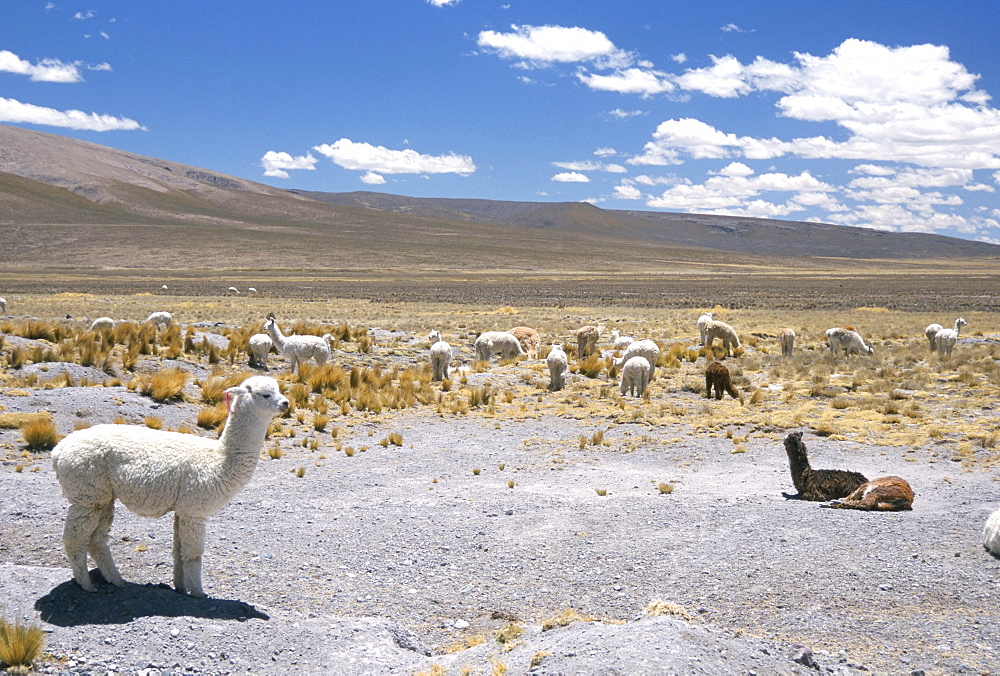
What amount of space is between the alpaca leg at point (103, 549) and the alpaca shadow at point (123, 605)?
8cm

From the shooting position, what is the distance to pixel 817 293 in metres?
67.2

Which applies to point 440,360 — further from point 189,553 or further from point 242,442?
point 189,553

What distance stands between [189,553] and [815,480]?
6.94m

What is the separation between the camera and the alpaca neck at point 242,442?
19.4 ft

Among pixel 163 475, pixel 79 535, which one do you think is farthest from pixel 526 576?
pixel 79 535

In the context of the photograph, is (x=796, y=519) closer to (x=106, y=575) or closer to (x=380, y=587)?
(x=380, y=587)

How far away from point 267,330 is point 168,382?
462cm

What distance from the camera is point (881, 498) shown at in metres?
8.38

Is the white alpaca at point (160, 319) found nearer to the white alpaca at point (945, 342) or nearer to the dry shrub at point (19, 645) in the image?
the dry shrub at point (19, 645)

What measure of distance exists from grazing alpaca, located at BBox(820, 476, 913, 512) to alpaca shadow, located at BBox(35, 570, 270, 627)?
6.37 meters

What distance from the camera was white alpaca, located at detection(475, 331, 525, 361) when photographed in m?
20.7

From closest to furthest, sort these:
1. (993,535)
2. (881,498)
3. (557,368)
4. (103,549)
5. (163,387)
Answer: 1. (103,549)
2. (993,535)
3. (881,498)
4. (163,387)
5. (557,368)

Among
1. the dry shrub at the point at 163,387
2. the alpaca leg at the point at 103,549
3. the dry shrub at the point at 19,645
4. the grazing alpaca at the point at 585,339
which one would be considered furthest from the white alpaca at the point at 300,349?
the dry shrub at the point at 19,645

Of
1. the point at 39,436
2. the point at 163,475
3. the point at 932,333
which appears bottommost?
the point at 39,436
